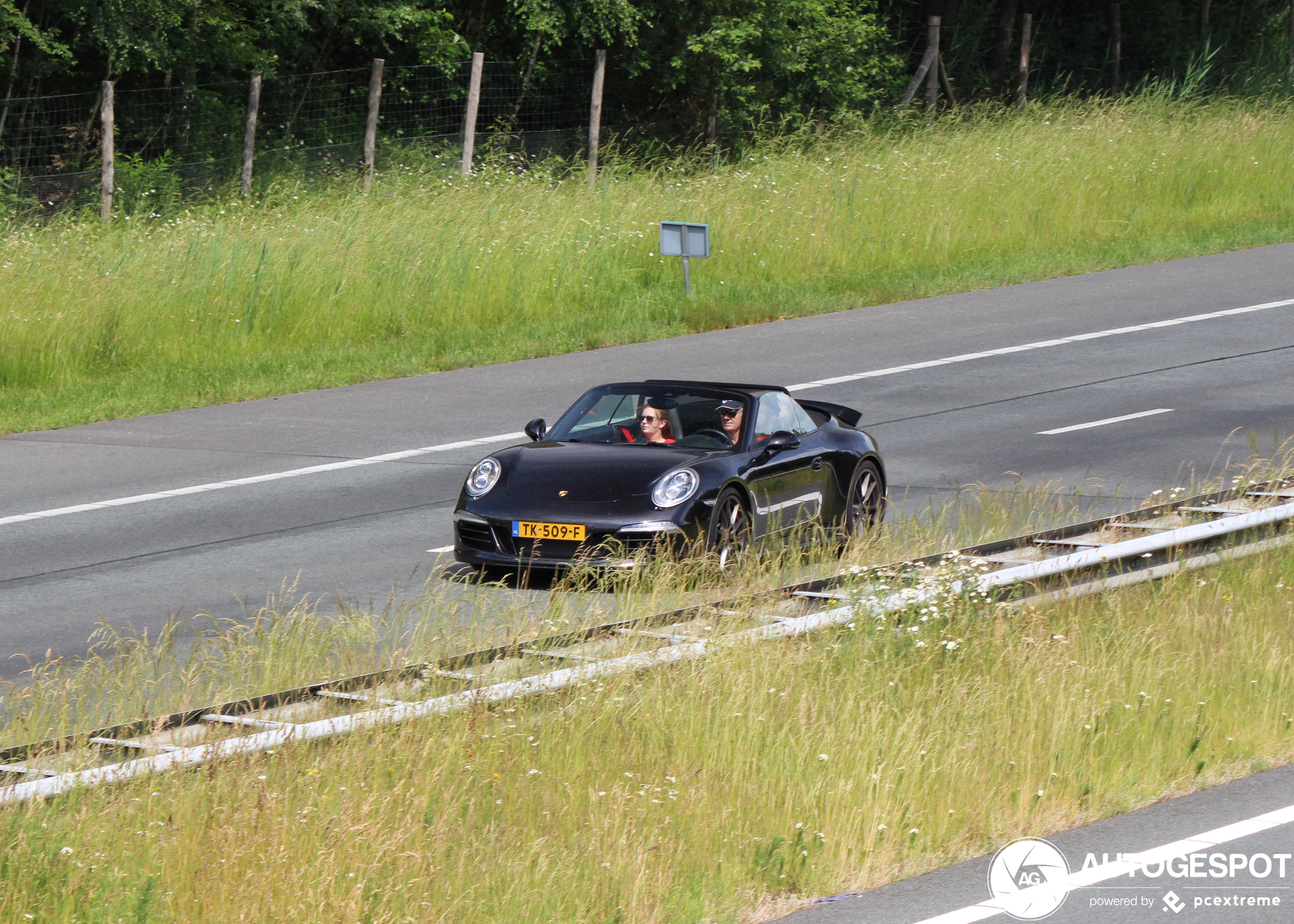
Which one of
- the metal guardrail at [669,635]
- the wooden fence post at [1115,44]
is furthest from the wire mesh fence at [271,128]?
the metal guardrail at [669,635]

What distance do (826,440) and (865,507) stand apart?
0.60 metres

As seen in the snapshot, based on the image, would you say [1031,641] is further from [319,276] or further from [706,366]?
[319,276]

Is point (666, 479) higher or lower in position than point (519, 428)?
higher

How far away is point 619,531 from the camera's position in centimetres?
1091

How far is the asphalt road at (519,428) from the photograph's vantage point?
1184 cm

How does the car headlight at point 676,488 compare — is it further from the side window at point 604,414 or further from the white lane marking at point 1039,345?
the white lane marking at point 1039,345

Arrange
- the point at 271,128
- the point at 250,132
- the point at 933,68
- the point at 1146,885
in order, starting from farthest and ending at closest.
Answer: the point at 933,68 → the point at 271,128 → the point at 250,132 → the point at 1146,885

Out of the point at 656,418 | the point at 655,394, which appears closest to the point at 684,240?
the point at 655,394

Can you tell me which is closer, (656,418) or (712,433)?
(712,433)

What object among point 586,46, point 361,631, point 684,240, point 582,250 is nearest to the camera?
point 361,631

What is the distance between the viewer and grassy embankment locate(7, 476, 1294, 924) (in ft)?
19.1

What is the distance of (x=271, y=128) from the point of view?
1328 inches

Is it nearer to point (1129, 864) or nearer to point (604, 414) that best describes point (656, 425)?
point (604, 414)

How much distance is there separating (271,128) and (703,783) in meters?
28.7
